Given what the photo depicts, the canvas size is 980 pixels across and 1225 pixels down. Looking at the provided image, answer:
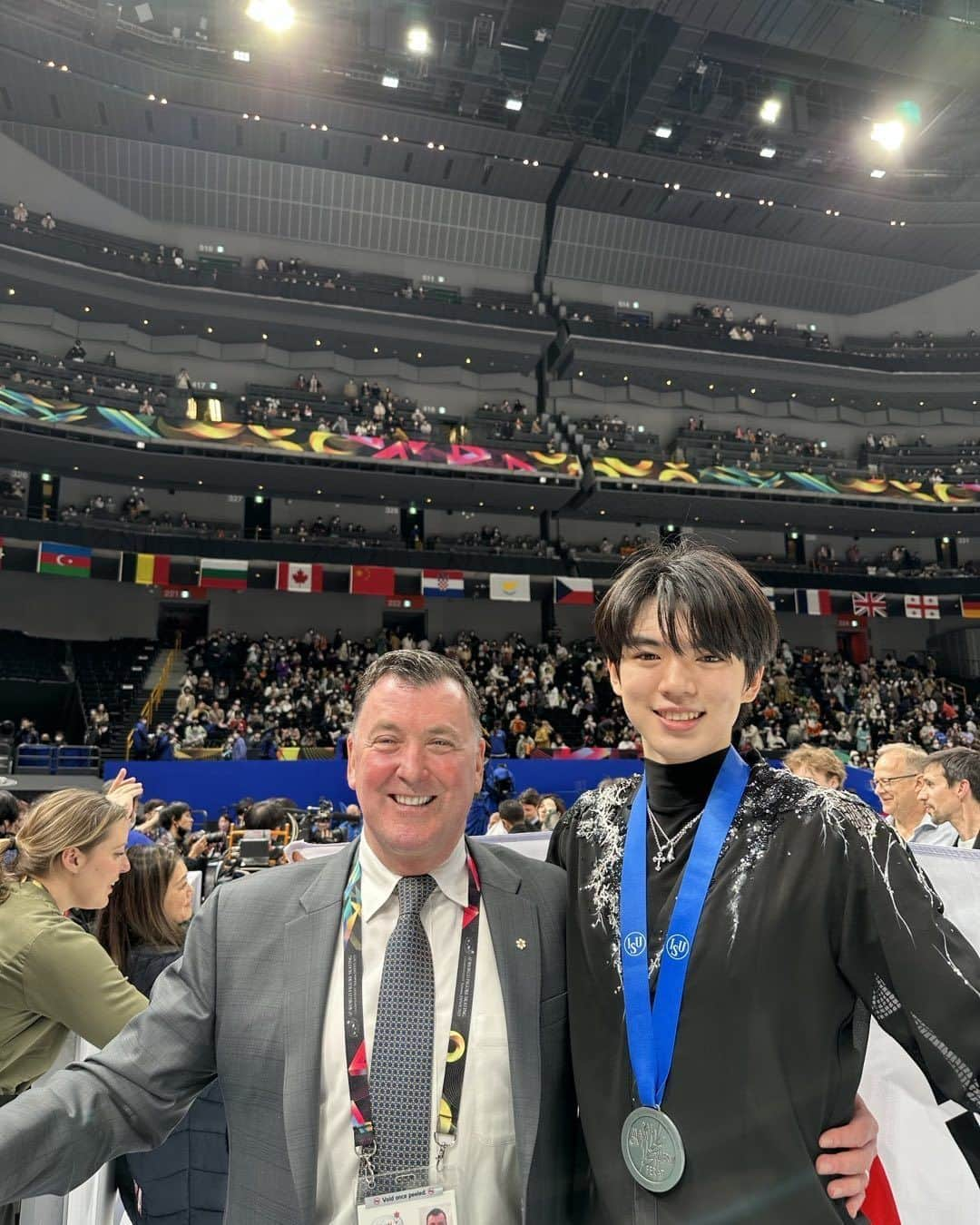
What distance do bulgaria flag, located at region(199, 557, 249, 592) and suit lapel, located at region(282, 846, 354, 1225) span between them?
2514 cm

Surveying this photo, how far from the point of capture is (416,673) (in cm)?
167

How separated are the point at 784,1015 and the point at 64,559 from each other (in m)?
26.0

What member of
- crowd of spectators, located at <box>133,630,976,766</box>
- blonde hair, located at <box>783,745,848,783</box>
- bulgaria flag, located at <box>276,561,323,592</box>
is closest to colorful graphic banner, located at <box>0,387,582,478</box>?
bulgaria flag, located at <box>276,561,323,592</box>

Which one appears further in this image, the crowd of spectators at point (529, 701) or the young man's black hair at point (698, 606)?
the crowd of spectators at point (529, 701)

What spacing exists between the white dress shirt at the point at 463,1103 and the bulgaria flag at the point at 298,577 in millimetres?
25624

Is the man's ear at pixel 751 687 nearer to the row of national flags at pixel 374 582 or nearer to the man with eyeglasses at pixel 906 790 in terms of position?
the man with eyeglasses at pixel 906 790

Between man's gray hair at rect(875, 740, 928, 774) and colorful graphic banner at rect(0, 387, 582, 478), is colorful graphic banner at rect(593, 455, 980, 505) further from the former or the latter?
man's gray hair at rect(875, 740, 928, 774)

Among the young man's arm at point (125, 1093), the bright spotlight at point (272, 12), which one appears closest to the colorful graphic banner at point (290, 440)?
the bright spotlight at point (272, 12)

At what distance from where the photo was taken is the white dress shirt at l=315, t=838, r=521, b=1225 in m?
1.47

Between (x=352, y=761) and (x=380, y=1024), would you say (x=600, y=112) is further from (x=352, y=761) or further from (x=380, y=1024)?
(x=380, y=1024)

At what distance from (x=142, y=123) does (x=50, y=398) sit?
11118 mm

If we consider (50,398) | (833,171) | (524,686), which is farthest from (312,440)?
(833,171)

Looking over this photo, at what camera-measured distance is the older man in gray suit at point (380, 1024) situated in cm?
146

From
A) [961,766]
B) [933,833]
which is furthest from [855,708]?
[961,766]
